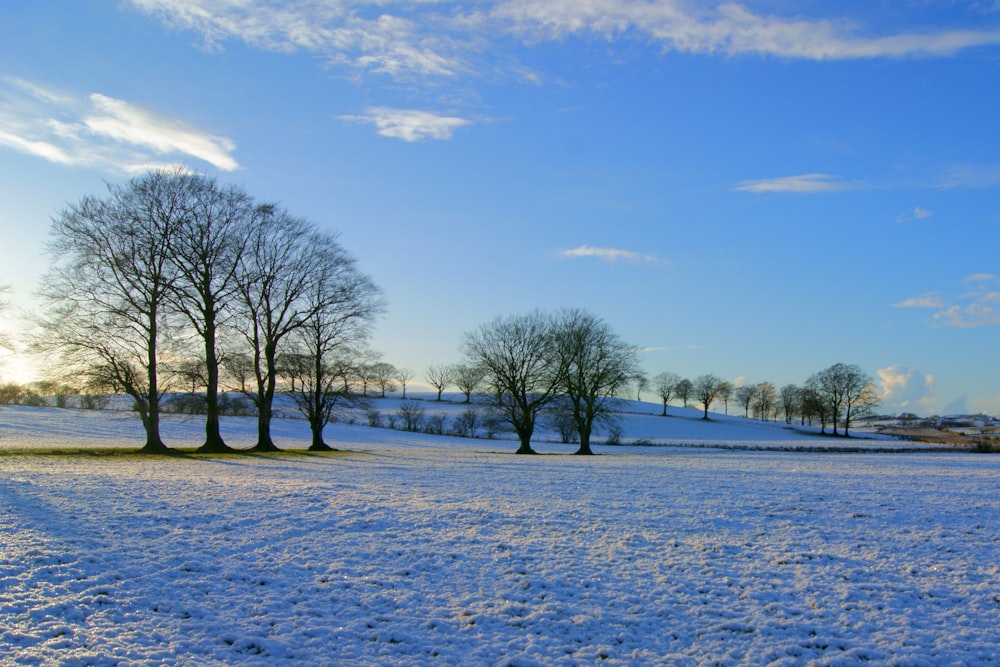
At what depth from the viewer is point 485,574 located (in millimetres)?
10547

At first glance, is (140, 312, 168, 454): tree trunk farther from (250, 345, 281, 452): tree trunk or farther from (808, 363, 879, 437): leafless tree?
(808, 363, 879, 437): leafless tree

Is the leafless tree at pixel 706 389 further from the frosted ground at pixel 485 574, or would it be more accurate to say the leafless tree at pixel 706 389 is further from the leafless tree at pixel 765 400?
the frosted ground at pixel 485 574

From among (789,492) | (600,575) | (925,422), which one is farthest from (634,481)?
(925,422)

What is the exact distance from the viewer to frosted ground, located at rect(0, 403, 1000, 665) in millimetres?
7957

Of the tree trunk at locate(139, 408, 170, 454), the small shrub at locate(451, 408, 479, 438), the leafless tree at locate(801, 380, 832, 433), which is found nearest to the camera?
the tree trunk at locate(139, 408, 170, 454)

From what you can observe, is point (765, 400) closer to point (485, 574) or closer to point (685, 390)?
point (685, 390)

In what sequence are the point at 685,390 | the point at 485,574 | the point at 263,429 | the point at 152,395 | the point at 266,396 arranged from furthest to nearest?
1. the point at 685,390
2. the point at 266,396
3. the point at 263,429
4. the point at 152,395
5. the point at 485,574

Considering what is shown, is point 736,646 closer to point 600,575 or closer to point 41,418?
point 600,575

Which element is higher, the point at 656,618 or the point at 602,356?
the point at 602,356

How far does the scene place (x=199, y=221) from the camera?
102 ft

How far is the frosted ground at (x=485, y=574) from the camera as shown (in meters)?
7.96

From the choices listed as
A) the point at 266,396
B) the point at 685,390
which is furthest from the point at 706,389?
the point at 266,396

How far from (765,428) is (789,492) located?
98.2m

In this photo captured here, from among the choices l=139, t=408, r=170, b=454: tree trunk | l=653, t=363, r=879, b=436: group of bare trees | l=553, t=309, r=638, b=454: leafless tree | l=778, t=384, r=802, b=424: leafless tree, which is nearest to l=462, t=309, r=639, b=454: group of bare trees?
l=553, t=309, r=638, b=454: leafless tree
